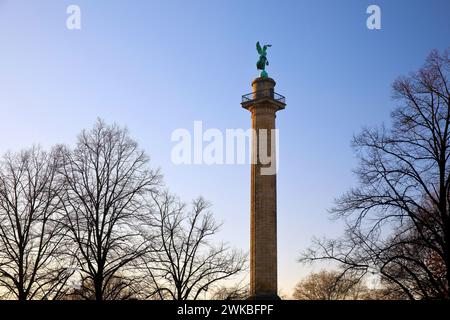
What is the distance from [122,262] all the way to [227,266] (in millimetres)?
11590

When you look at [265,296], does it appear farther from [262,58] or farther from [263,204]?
[262,58]

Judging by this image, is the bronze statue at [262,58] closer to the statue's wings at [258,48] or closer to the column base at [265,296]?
the statue's wings at [258,48]

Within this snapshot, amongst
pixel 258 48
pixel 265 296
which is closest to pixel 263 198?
pixel 265 296

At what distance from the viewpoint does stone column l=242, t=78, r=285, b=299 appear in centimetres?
4028

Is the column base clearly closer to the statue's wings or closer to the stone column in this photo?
the stone column

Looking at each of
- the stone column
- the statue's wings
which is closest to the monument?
the stone column

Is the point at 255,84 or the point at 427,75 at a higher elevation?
the point at 255,84

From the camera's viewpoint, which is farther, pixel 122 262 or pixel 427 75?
pixel 122 262

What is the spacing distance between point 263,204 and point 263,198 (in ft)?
1.56

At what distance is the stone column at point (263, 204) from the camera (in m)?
40.3
